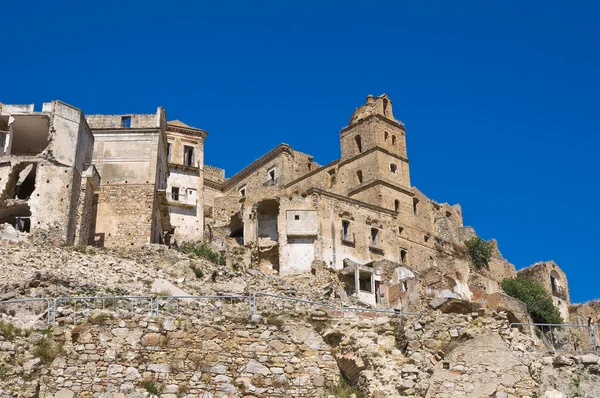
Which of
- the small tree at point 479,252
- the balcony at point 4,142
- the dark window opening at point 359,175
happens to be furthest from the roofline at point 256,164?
the balcony at point 4,142

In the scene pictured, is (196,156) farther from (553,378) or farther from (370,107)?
(553,378)

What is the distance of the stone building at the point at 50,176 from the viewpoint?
2928 centimetres

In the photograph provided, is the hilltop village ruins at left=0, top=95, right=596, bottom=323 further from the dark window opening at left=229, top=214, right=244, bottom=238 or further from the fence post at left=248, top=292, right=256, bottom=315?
the fence post at left=248, top=292, right=256, bottom=315

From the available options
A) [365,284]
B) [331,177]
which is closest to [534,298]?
[365,284]

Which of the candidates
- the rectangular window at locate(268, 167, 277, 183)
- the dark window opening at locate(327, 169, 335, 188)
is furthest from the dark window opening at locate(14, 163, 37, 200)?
the rectangular window at locate(268, 167, 277, 183)

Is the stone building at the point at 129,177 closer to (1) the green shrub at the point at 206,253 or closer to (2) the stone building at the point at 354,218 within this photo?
(1) the green shrub at the point at 206,253

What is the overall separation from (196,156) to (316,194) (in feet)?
39.3

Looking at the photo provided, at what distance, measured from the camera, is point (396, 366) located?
15.9 meters

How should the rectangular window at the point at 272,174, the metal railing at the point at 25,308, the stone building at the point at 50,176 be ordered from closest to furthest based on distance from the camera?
the metal railing at the point at 25,308
the stone building at the point at 50,176
the rectangular window at the point at 272,174

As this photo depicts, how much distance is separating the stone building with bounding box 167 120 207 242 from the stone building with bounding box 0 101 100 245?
50.4ft

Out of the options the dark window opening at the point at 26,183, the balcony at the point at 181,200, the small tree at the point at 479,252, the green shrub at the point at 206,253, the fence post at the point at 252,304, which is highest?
the balcony at the point at 181,200

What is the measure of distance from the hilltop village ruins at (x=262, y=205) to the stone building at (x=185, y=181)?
3.3 inches

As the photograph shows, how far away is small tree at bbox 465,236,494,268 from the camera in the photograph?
195 ft

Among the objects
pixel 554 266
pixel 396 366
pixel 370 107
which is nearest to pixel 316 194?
pixel 370 107
